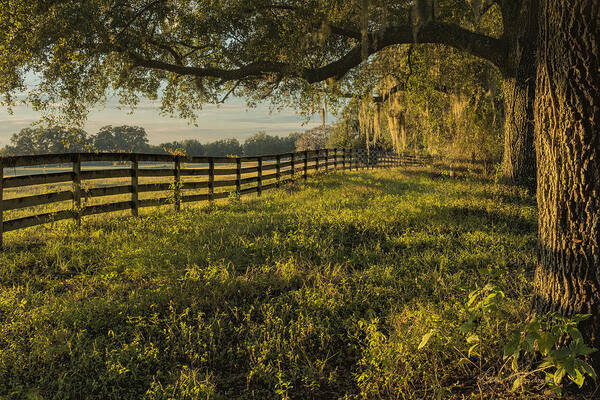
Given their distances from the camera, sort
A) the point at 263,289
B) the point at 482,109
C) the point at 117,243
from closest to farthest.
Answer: the point at 263,289
the point at 117,243
the point at 482,109

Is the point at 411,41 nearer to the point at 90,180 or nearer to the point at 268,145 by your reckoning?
the point at 90,180

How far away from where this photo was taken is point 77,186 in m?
7.36

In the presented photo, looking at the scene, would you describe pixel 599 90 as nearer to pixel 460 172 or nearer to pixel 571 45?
pixel 571 45

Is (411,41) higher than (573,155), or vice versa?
(411,41)

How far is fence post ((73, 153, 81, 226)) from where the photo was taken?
7.30m

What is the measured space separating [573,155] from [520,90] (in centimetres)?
738

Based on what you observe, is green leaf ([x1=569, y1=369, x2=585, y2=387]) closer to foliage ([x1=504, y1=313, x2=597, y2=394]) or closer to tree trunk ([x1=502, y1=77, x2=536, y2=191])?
foliage ([x1=504, y1=313, x2=597, y2=394])

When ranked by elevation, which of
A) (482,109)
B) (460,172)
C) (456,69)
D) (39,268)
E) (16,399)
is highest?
(456,69)

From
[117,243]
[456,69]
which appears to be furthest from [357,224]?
[456,69]

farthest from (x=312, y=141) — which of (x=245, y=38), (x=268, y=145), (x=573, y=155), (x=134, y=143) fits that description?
(x=573, y=155)

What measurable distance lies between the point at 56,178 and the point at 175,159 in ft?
9.91

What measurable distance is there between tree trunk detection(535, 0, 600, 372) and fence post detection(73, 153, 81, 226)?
24.5 feet

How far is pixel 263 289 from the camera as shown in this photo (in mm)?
4777

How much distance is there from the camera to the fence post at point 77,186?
7.30 meters
